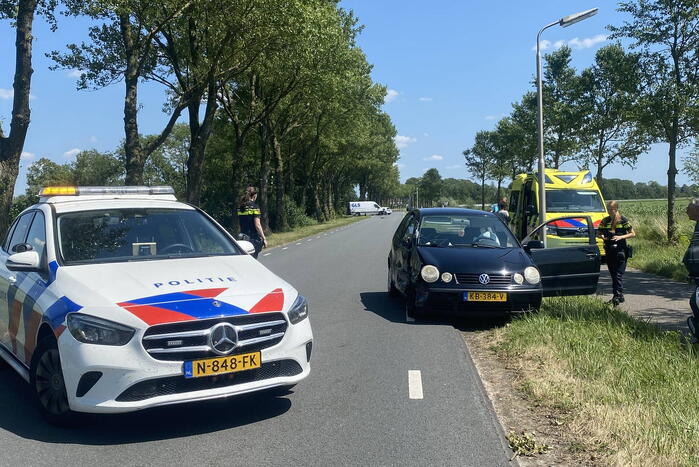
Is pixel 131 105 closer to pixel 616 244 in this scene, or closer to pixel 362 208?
pixel 616 244

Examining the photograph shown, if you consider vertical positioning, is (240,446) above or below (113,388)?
below

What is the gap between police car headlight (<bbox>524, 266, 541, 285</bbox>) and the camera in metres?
8.44

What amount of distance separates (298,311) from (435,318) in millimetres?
4461

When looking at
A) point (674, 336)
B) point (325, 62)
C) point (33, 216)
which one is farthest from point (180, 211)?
point (325, 62)

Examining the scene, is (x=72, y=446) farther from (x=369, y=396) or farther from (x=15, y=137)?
(x=15, y=137)

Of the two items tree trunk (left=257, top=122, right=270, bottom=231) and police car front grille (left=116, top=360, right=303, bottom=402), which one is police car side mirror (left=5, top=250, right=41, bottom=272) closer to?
police car front grille (left=116, top=360, right=303, bottom=402)

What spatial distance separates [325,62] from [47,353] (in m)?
24.0

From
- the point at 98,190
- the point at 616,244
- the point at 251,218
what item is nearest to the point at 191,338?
the point at 98,190

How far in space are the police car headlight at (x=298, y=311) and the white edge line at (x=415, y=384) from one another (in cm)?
121

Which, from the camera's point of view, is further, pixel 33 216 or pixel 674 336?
pixel 674 336

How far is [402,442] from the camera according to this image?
4.37 metres

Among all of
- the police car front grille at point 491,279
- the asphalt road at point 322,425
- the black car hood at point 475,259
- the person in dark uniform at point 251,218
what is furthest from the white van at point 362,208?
the asphalt road at point 322,425

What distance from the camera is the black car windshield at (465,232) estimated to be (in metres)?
9.41

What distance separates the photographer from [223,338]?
4375 mm
